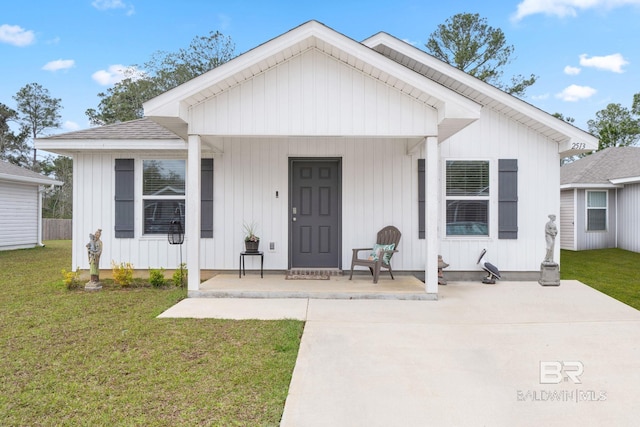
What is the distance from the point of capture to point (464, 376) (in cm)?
287

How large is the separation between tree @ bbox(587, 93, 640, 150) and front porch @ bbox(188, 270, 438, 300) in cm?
2258

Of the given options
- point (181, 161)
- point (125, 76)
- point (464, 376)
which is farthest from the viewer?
point (125, 76)

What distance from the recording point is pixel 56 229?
1748cm

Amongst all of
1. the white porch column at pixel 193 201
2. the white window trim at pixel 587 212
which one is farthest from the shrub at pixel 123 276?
the white window trim at pixel 587 212

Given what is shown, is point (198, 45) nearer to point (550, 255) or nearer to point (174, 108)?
point (174, 108)

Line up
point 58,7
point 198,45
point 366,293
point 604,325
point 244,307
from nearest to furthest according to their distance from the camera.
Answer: point 604,325
point 244,307
point 366,293
point 58,7
point 198,45

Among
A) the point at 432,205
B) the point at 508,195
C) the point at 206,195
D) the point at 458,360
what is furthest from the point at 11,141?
the point at 458,360

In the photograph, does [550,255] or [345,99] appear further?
[550,255]

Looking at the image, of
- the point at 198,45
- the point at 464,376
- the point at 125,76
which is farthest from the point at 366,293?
the point at 125,76

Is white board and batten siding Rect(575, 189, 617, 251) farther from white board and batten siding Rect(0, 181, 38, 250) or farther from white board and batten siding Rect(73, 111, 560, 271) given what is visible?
white board and batten siding Rect(0, 181, 38, 250)

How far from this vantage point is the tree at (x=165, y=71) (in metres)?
19.7

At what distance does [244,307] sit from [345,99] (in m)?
3.00

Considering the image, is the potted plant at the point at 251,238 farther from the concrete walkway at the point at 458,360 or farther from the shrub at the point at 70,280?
the shrub at the point at 70,280

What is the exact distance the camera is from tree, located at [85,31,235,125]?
19.7 meters
